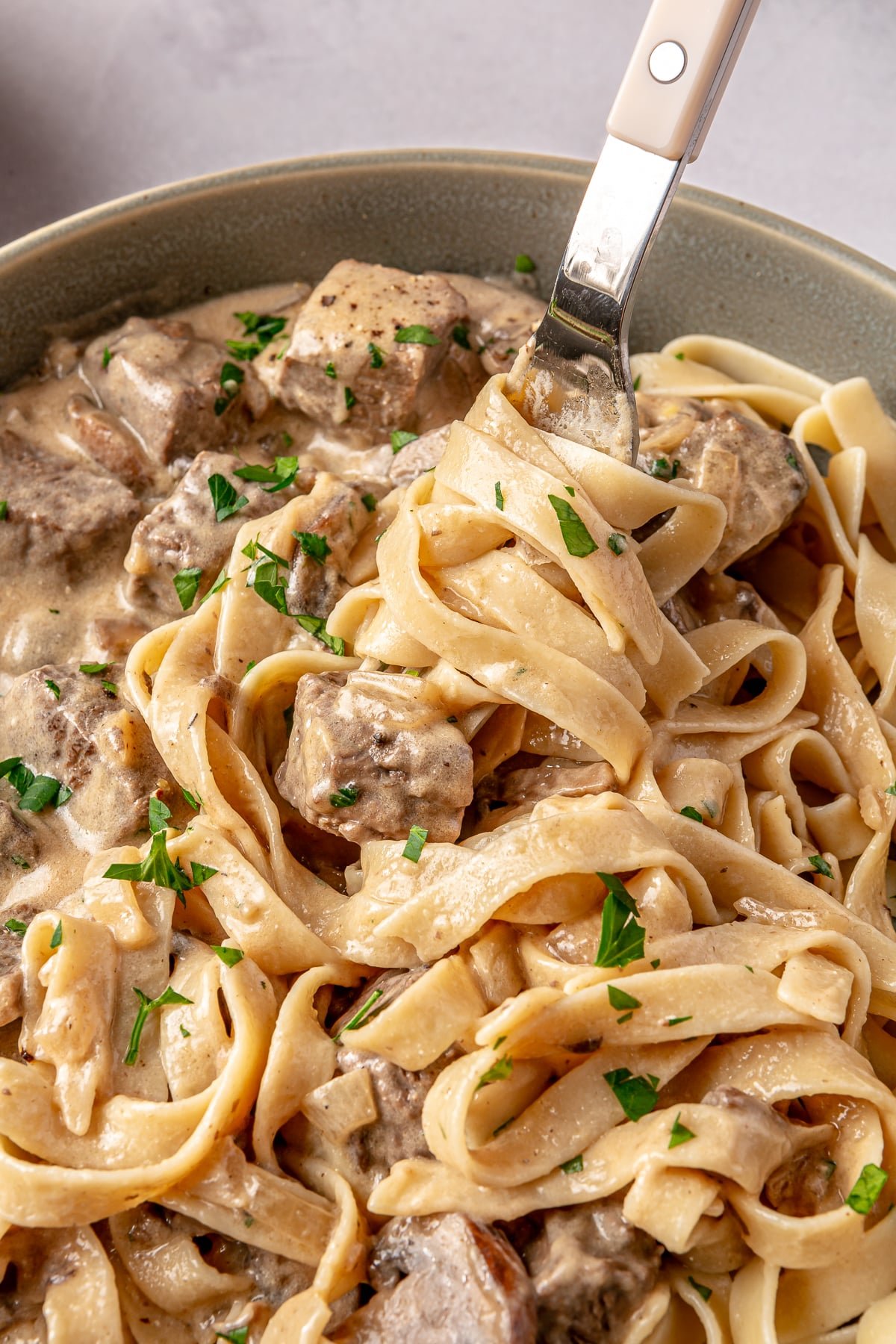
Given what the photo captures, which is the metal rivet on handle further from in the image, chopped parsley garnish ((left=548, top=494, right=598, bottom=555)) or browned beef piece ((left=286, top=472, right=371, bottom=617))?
browned beef piece ((left=286, top=472, right=371, bottom=617))

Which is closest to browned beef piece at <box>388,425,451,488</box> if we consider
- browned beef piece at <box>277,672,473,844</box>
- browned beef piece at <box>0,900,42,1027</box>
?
browned beef piece at <box>277,672,473,844</box>

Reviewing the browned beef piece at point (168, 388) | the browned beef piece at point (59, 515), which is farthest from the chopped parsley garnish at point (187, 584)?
the browned beef piece at point (168, 388)

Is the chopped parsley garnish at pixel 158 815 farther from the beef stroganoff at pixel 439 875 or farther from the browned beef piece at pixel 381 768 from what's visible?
the browned beef piece at pixel 381 768

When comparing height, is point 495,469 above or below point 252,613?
above

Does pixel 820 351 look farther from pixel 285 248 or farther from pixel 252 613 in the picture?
pixel 252 613

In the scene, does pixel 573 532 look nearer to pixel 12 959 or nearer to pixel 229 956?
pixel 229 956

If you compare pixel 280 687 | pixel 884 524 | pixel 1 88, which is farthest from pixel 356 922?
pixel 1 88

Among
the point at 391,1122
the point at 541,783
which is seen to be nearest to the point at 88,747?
the point at 541,783
